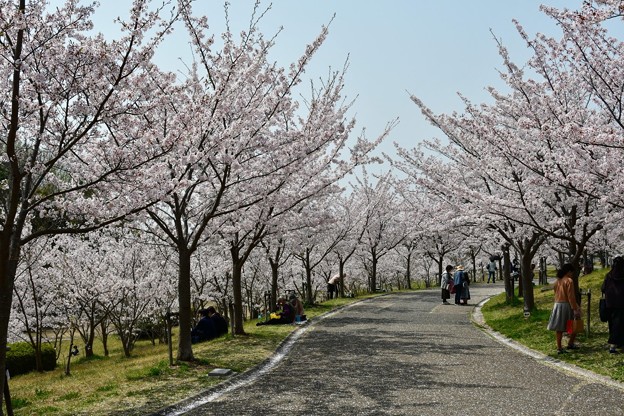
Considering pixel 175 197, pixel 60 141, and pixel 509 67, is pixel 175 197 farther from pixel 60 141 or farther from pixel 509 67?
pixel 509 67

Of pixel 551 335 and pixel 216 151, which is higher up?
pixel 216 151

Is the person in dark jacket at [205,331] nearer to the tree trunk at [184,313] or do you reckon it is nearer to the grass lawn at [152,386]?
the grass lawn at [152,386]

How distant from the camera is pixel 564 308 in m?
11.2

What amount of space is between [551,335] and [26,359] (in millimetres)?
19229

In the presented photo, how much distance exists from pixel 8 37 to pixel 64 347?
28688 millimetres

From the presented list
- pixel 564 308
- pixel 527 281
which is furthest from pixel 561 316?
pixel 527 281

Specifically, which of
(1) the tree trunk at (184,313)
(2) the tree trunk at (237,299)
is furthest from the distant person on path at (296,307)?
(1) the tree trunk at (184,313)

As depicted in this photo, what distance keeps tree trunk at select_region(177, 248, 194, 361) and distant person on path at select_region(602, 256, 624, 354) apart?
8.17 m

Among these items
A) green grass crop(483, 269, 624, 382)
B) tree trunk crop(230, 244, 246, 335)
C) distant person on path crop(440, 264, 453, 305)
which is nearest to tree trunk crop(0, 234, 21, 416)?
tree trunk crop(230, 244, 246, 335)

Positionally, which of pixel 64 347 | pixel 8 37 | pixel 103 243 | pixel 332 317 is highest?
pixel 8 37

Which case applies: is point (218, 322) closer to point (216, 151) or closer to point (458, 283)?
point (216, 151)

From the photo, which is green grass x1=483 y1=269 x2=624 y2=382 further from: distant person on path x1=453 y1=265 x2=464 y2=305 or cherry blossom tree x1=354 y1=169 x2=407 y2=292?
cherry blossom tree x1=354 y1=169 x2=407 y2=292

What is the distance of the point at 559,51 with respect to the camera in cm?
1126

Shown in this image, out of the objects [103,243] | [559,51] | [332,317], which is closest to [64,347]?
[103,243]
